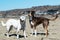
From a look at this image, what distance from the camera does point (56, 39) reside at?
15.4 meters

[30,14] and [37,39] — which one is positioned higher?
[30,14]

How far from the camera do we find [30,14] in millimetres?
17484

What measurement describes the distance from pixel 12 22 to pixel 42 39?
2.47 metres

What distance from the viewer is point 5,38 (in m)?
15.8

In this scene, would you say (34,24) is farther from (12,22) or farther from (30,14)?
(12,22)

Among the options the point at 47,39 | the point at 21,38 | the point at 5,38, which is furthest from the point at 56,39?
the point at 5,38

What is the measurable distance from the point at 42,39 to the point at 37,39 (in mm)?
333

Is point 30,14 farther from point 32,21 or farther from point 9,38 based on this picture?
point 9,38

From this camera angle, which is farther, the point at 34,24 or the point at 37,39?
the point at 34,24

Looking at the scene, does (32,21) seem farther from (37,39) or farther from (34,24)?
(37,39)

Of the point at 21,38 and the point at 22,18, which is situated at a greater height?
the point at 22,18

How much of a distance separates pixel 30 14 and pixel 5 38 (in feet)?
Result: 9.51

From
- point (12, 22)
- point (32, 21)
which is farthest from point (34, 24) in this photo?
point (12, 22)

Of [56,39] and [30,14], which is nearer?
[56,39]
